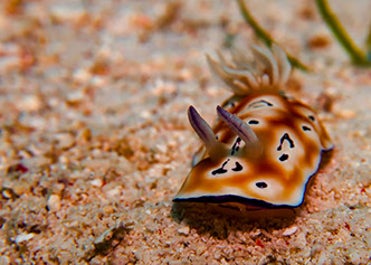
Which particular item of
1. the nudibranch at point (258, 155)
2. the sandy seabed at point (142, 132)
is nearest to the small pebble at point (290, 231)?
the sandy seabed at point (142, 132)

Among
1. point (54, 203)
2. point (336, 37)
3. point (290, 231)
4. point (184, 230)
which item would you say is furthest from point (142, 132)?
point (336, 37)

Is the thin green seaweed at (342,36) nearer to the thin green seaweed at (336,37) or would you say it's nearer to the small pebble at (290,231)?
the thin green seaweed at (336,37)

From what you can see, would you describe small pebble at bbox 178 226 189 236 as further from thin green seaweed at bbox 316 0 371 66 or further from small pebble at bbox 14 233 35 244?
thin green seaweed at bbox 316 0 371 66

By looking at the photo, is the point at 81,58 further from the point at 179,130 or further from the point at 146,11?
the point at 179,130

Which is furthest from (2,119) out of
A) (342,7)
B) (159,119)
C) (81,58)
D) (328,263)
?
(342,7)

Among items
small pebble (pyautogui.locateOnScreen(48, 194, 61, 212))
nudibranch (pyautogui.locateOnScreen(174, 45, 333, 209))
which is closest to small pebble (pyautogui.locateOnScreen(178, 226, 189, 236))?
nudibranch (pyautogui.locateOnScreen(174, 45, 333, 209))

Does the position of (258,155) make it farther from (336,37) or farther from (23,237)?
(336,37)

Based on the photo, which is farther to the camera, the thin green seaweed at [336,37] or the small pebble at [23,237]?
the thin green seaweed at [336,37]
